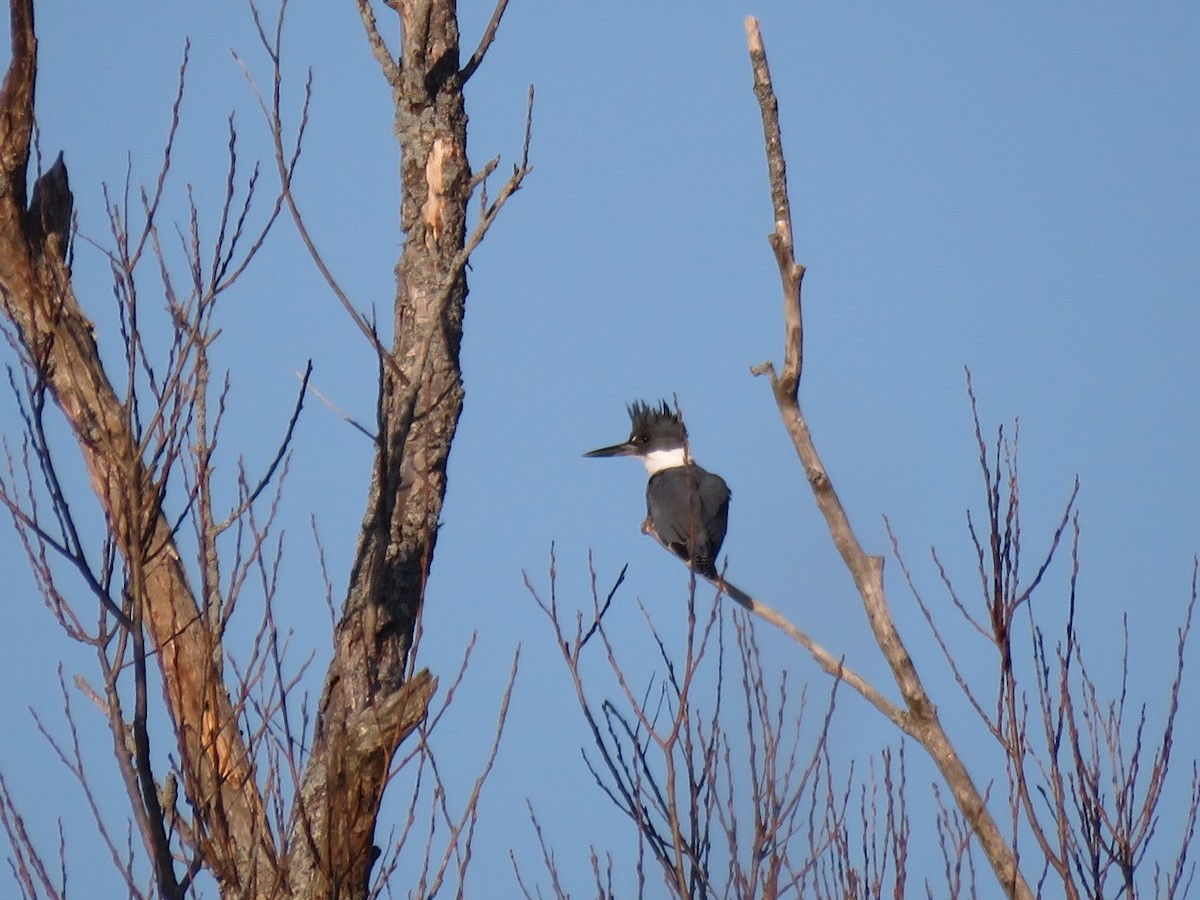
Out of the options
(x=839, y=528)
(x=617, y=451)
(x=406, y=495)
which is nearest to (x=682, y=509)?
(x=617, y=451)

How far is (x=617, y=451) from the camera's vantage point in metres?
9.39

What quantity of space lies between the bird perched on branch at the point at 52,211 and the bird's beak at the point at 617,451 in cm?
442

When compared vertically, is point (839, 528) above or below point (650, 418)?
below

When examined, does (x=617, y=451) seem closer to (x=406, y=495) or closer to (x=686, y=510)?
(x=686, y=510)

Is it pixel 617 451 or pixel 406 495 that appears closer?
pixel 406 495

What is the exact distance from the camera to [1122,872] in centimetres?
426

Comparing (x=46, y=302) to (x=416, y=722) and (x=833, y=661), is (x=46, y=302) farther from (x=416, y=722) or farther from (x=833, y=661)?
(x=833, y=661)

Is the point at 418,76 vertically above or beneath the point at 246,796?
above

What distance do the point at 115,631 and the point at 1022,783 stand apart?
2.40 metres

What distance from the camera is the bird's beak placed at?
30.5ft

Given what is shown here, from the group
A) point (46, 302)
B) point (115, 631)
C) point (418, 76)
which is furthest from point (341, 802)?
Result: point (418, 76)

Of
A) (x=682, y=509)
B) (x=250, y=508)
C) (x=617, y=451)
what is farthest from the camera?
(x=617, y=451)

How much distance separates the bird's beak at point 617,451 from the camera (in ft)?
30.5

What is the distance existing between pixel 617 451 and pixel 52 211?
4.57 meters
